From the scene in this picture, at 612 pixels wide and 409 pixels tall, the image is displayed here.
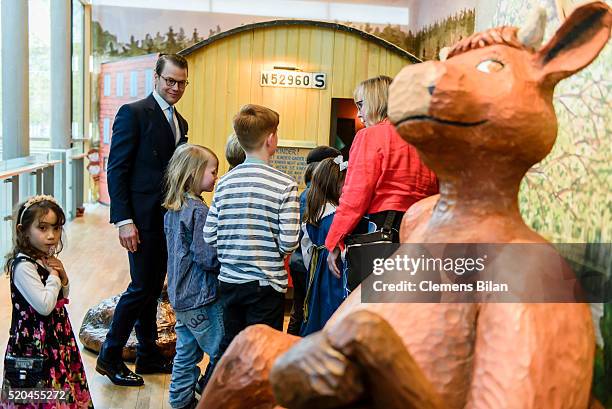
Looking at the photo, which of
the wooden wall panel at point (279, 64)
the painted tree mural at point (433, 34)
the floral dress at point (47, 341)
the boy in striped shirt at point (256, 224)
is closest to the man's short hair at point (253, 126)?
the boy in striped shirt at point (256, 224)

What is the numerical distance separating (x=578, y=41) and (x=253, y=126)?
4.53ft

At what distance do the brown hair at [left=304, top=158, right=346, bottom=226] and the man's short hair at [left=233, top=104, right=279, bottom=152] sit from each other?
64 cm

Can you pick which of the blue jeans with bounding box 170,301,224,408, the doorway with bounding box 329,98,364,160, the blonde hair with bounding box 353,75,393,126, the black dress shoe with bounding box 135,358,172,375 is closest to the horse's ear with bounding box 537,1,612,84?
the blonde hair with bounding box 353,75,393,126

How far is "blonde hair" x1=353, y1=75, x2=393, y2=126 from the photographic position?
222 centimetres

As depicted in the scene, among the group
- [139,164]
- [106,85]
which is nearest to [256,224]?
[139,164]

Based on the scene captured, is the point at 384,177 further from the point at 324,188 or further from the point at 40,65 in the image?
the point at 40,65

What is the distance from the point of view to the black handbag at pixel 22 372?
6.30 ft

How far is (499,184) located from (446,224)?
93 millimetres

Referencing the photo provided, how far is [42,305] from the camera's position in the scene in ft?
6.32

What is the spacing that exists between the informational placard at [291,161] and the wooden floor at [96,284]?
1.38m

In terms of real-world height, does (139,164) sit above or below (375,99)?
below

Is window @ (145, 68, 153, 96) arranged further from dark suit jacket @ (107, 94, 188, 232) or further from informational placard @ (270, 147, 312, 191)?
dark suit jacket @ (107, 94, 188, 232)

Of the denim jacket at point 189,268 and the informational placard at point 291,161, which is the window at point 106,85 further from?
the denim jacket at point 189,268

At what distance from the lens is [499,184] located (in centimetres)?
93
